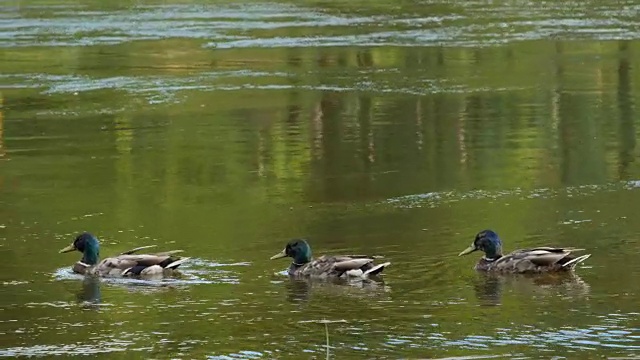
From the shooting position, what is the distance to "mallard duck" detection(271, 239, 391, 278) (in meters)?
15.3

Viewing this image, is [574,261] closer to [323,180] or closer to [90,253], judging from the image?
[90,253]

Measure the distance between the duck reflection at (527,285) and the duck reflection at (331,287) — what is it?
840 mm

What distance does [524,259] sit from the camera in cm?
1545

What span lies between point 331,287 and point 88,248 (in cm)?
255

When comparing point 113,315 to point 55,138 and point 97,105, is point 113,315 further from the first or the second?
point 97,105

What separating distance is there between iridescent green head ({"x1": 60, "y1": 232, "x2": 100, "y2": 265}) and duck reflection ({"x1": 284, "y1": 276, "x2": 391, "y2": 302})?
1.95m

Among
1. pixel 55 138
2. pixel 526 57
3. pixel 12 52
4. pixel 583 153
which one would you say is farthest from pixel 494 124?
pixel 12 52

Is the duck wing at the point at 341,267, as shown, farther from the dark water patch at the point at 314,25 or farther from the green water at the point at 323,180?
the dark water patch at the point at 314,25

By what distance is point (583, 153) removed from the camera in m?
23.0

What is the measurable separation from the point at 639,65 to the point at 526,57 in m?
2.61

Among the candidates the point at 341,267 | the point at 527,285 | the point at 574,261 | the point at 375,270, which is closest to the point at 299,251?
the point at 341,267

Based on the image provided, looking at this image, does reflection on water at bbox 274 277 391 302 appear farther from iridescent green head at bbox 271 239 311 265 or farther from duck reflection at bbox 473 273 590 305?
duck reflection at bbox 473 273 590 305

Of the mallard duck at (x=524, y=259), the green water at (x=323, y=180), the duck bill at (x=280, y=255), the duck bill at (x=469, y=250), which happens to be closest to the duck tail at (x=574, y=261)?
the mallard duck at (x=524, y=259)

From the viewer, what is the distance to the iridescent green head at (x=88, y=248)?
645 inches
